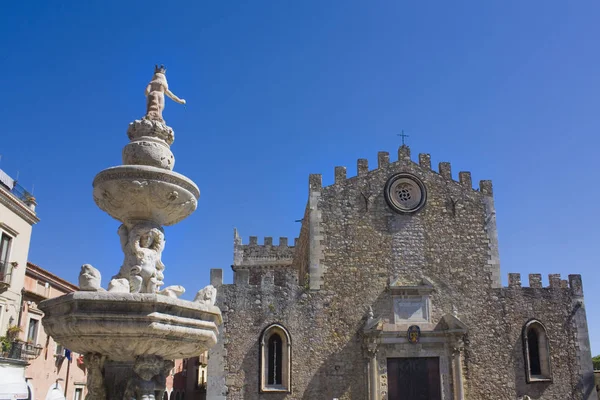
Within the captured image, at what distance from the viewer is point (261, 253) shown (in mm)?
36312

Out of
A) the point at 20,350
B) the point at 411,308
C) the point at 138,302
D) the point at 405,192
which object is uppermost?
the point at 405,192

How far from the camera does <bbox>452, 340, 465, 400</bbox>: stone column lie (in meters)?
19.3

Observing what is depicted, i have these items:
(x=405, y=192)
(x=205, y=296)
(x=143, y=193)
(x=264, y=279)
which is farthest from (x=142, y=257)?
(x=405, y=192)

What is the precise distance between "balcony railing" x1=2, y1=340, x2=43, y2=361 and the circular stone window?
13.6m

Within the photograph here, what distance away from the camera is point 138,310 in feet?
22.0

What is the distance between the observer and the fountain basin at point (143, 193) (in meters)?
7.71

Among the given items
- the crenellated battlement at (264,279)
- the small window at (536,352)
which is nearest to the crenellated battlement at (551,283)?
the small window at (536,352)

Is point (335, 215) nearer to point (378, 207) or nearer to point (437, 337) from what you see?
point (378, 207)

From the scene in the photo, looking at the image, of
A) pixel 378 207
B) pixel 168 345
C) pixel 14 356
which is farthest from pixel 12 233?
pixel 168 345

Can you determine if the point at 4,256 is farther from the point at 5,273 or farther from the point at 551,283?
the point at 551,283

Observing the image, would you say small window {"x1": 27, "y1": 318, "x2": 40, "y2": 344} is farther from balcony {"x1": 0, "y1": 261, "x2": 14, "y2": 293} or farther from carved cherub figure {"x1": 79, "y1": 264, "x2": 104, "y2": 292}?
carved cherub figure {"x1": 79, "y1": 264, "x2": 104, "y2": 292}

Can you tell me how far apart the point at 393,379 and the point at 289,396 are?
346 centimetres

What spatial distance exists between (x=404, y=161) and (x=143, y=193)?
15392 millimetres

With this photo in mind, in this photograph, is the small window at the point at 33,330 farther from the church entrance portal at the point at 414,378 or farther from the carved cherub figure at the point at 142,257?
the carved cherub figure at the point at 142,257
